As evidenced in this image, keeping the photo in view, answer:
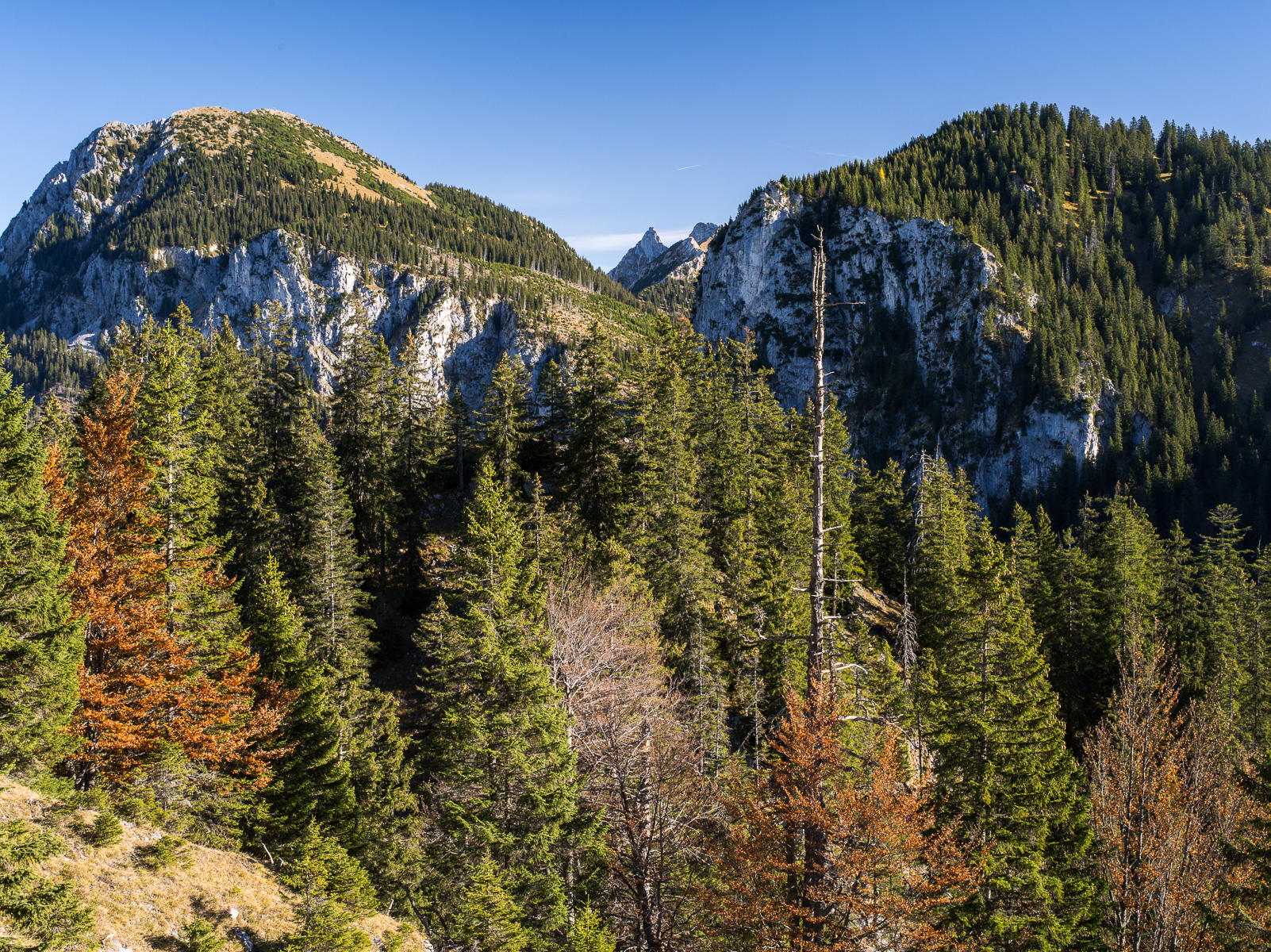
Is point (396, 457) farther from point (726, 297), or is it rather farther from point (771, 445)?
point (726, 297)

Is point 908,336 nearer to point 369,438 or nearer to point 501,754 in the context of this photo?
point 369,438

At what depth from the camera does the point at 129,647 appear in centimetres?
1791

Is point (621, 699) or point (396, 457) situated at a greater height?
point (396, 457)

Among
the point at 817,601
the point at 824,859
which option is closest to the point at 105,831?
the point at 824,859

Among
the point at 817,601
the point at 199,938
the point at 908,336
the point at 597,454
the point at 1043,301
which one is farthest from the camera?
the point at 908,336

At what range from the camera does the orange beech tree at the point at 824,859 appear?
9.49 meters

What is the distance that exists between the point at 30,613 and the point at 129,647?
417 cm

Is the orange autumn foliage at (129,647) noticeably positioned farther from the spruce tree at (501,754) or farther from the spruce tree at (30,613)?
the spruce tree at (501,754)

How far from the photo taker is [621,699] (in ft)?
74.5

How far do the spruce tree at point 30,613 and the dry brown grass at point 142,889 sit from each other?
1.32 m

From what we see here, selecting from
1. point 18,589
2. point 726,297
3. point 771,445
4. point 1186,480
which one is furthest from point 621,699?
point 726,297

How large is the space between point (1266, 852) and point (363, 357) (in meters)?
48.0

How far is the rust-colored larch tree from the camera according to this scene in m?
16.4

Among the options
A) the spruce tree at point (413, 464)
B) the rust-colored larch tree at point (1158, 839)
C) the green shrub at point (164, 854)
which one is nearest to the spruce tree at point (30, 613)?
the green shrub at point (164, 854)
